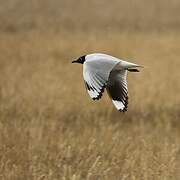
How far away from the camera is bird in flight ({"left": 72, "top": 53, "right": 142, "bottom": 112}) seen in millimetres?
4320

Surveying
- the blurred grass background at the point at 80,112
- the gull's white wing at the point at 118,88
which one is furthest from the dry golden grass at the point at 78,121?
the gull's white wing at the point at 118,88

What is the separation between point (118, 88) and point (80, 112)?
3.27m

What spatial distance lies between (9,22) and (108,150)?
15834 mm

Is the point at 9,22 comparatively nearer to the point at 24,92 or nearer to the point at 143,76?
the point at 143,76

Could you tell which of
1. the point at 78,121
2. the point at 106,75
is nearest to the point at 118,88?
the point at 106,75

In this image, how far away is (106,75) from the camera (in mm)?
4418

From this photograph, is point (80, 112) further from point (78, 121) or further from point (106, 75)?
point (106, 75)

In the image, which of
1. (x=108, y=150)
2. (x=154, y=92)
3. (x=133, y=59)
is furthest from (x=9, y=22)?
(x=108, y=150)

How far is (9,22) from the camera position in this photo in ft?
69.8

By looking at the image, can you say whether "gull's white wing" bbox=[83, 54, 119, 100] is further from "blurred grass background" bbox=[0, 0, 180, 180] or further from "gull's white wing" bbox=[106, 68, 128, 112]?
"blurred grass background" bbox=[0, 0, 180, 180]

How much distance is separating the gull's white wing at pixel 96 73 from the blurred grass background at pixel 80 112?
2.89 feet

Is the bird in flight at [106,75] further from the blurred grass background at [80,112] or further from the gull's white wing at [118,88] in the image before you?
the blurred grass background at [80,112]

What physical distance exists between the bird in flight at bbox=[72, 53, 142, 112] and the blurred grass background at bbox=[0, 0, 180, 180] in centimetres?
59

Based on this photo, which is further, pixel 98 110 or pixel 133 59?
pixel 133 59
